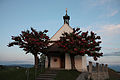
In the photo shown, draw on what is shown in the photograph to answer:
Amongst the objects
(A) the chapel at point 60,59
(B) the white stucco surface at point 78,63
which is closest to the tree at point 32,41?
(A) the chapel at point 60,59

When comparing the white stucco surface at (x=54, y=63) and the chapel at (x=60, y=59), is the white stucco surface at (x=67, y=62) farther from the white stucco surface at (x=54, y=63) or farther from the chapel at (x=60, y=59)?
the white stucco surface at (x=54, y=63)

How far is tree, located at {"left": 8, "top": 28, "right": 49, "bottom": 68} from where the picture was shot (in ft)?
54.9

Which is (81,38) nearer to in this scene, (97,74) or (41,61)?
(97,74)

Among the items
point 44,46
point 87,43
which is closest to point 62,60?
point 44,46

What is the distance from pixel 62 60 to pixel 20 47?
808 cm

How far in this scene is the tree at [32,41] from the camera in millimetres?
16734

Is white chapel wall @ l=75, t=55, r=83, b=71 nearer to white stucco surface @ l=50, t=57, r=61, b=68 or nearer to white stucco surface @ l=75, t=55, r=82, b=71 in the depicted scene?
white stucco surface @ l=75, t=55, r=82, b=71

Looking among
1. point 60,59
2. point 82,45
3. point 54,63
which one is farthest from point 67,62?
point 82,45

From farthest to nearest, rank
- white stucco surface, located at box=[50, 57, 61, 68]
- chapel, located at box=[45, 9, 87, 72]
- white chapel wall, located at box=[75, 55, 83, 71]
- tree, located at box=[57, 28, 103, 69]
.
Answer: white stucco surface, located at box=[50, 57, 61, 68] → white chapel wall, located at box=[75, 55, 83, 71] → chapel, located at box=[45, 9, 87, 72] → tree, located at box=[57, 28, 103, 69]

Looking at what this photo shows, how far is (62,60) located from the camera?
71.1 feet

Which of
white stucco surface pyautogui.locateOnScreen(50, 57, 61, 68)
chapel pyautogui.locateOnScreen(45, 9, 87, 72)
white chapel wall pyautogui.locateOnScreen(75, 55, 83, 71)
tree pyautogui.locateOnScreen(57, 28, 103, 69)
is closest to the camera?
tree pyautogui.locateOnScreen(57, 28, 103, 69)

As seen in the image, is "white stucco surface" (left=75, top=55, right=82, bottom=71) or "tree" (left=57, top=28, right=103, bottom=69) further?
"white stucco surface" (left=75, top=55, right=82, bottom=71)

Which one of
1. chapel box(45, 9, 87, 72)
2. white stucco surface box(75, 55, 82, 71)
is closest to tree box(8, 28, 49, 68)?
chapel box(45, 9, 87, 72)

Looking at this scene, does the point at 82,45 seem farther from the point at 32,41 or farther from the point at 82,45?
the point at 32,41
